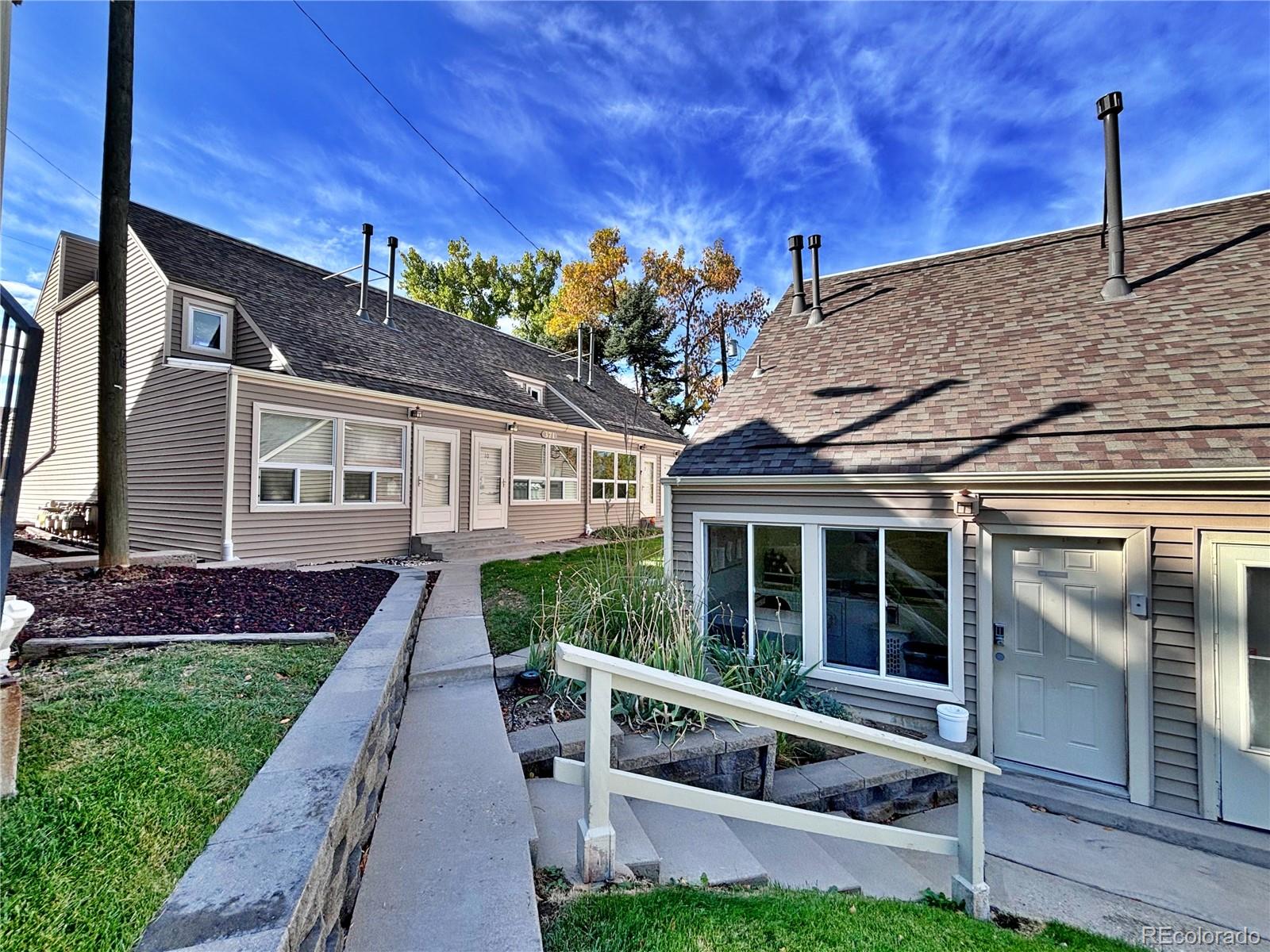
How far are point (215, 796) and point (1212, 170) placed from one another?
12.1 metres

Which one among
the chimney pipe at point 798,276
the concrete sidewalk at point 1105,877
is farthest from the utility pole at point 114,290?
the chimney pipe at point 798,276

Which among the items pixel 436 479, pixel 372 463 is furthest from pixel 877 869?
pixel 436 479

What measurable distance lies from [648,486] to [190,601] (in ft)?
45.9

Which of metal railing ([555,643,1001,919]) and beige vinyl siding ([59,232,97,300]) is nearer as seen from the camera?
metal railing ([555,643,1001,919])

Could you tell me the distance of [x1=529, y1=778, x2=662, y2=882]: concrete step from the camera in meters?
2.16

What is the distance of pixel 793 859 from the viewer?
117 inches

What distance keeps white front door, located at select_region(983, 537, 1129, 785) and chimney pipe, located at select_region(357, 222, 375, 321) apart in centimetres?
1215

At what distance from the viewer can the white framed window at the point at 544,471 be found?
12812mm

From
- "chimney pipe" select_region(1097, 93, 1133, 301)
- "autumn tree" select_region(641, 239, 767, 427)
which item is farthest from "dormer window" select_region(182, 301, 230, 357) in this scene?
"autumn tree" select_region(641, 239, 767, 427)

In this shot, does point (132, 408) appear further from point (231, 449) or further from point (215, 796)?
point (215, 796)

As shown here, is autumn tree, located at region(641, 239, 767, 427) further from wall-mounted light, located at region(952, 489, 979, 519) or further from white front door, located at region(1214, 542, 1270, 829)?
white front door, located at region(1214, 542, 1270, 829)

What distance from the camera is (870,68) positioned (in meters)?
7.87

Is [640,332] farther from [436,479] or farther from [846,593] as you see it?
[846,593]

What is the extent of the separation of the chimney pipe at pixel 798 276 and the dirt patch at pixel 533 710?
7473 millimetres
